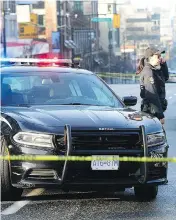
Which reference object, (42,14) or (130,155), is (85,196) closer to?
(130,155)

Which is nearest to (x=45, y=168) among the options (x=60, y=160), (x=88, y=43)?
(x=60, y=160)

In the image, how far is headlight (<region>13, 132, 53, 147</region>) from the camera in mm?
6971

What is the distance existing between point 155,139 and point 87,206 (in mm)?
911

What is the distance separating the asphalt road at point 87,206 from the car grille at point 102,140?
572mm

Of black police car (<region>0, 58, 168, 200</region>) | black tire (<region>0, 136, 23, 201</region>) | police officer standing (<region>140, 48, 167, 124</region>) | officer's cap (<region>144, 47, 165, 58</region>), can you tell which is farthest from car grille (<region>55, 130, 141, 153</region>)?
officer's cap (<region>144, 47, 165, 58</region>)

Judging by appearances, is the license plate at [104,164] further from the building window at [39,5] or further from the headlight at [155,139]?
the building window at [39,5]

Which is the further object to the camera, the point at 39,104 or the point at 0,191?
the point at 39,104

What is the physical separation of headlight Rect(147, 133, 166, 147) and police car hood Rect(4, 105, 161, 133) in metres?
0.09

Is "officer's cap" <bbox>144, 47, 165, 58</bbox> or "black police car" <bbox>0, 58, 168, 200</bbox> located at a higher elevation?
"officer's cap" <bbox>144, 47, 165, 58</bbox>

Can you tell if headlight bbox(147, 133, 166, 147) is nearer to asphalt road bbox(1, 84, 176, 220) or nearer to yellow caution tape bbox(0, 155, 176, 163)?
yellow caution tape bbox(0, 155, 176, 163)

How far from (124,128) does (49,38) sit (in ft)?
307

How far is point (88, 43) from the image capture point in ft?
399

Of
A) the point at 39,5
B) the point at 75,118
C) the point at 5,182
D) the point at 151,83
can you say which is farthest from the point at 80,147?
the point at 39,5

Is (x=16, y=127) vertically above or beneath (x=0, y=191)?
above
